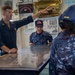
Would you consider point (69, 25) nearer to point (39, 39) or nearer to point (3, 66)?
point (3, 66)

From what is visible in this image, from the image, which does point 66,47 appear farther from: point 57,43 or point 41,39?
point 41,39

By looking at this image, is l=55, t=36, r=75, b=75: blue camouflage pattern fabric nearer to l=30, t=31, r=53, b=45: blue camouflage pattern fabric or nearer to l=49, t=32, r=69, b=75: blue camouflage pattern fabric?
l=49, t=32, r=69, b=75: blue camouflage pattern fabric

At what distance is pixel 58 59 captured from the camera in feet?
4.70

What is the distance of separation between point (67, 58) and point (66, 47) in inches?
3.0

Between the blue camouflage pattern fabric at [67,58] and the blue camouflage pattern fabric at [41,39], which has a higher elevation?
the blue camouflage pattern fabric at [67,58]

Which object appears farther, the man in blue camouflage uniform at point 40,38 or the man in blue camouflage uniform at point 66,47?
the man in blue camouflage uniform at point 40,38

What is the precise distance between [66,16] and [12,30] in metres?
2.14

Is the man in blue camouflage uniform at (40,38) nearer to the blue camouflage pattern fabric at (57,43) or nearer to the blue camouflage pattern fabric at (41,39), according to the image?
the blue camouflage pattern fabric at (41,39)

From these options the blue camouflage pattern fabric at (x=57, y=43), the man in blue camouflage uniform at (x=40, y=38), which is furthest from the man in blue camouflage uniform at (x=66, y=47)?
the man in blue camouflage uniform at (x=40, y=38)

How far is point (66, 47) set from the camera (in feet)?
4.58

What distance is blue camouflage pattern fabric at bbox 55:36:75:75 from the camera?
53.8 inches

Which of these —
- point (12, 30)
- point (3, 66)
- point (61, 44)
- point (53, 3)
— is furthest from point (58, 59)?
point (53, 3)

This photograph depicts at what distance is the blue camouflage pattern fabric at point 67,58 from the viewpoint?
1367 millimetres

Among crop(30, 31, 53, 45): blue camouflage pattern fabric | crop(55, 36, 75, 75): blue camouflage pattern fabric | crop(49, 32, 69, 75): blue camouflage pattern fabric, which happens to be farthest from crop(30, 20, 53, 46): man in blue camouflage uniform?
crop(55, 36, 75, 75): blue camouflage pattern fabric
